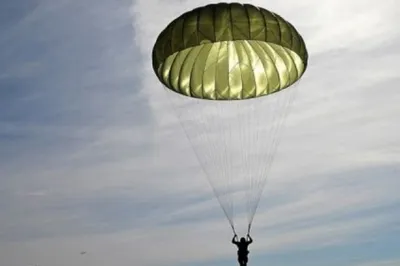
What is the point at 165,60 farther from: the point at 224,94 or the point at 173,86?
the point at 224,94

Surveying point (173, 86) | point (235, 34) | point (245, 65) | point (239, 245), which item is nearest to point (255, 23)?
point (235, 34)

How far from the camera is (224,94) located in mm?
33250

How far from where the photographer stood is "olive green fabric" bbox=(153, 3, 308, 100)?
2973 cm

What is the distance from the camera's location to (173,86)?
32656 millimetres

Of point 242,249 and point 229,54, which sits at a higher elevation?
point 229,54

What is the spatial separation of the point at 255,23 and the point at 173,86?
5.48 metres

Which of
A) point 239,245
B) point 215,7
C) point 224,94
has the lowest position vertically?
point 239,245

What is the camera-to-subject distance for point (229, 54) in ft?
109

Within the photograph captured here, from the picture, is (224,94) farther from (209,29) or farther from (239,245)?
(239,245)

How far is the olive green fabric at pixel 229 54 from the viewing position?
2973 centimetres

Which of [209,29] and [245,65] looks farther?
[245,65]

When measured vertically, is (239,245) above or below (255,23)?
below

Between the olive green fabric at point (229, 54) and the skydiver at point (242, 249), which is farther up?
the olive green fabric at point (229, 54)

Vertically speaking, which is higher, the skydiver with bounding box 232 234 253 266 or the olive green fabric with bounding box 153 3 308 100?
the olive green fabric with bounding box 153 3 308 100
